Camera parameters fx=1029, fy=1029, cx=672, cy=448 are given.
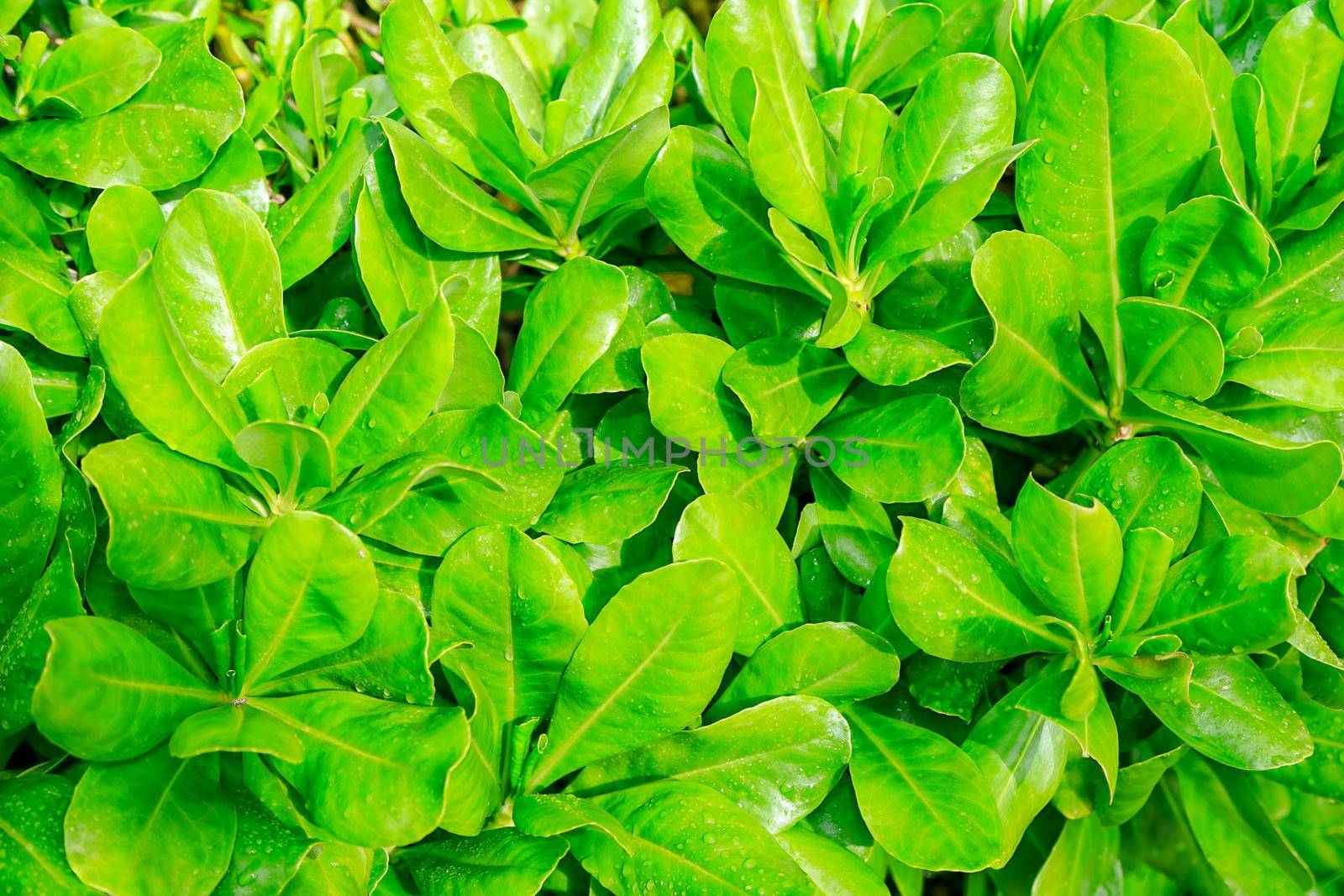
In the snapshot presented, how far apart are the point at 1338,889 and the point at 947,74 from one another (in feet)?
3.51

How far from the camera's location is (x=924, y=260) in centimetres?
115

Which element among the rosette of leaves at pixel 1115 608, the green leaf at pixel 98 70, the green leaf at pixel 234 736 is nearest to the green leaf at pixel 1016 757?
the rosette of leaves at pixel 1115 608

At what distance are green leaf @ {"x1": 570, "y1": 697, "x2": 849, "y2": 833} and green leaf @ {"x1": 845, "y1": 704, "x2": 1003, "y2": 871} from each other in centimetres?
6

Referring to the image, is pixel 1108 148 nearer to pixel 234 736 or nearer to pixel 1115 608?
pixel 1115 608

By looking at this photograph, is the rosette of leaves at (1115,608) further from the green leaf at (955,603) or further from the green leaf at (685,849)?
the green leaf at (685,849)

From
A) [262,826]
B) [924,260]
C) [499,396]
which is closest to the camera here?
[262,826]

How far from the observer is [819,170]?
1078 millimetres

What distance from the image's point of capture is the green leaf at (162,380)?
81 centimetres

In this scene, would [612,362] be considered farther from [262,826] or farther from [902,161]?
[262,826]

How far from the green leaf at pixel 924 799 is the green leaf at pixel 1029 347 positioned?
0.33 meters

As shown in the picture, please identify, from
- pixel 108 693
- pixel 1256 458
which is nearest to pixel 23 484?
pixel 108 693

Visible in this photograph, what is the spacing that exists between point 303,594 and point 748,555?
408mm

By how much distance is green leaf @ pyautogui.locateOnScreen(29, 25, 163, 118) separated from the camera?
117 centimetres

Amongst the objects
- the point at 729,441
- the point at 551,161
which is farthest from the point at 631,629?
the point at 551,161
